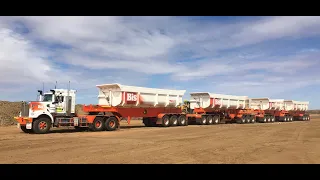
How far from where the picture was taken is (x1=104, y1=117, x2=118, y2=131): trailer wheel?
71.4 feet

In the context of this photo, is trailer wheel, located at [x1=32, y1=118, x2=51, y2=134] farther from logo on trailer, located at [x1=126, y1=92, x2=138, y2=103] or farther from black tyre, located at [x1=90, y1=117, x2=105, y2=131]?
logo on trailer, located at [x1=126, y1=92, x2=138, y2=103]

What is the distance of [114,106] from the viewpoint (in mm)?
23203

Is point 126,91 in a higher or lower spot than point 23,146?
higher

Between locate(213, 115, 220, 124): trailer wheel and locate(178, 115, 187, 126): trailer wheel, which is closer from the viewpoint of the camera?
locate(178, 115, 187, 126): trailer wheel

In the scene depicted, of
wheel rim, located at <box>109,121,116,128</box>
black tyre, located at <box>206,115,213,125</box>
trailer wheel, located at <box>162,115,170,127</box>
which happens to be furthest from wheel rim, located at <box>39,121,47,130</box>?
black tyre, located at <box>206,115,213,125</box>

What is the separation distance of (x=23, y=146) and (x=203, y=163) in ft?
25.6

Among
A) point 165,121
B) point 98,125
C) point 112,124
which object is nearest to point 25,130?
point 98,125

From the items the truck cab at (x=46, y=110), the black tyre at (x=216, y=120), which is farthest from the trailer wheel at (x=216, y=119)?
the truck cab at (x=46, y=110)

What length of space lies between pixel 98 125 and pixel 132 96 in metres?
3.77

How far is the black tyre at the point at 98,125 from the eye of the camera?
834 inches

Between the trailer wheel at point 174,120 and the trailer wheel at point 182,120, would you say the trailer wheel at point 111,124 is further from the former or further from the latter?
the trailer wheel at point 182,120

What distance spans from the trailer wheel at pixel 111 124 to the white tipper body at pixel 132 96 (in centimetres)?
143
